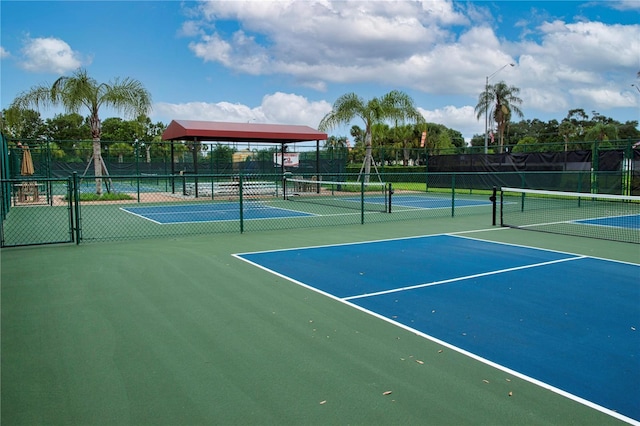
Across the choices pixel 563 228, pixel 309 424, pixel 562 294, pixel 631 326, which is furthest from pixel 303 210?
pixel 309 424

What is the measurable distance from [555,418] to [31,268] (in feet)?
26.6

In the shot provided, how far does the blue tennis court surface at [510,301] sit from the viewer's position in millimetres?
4305

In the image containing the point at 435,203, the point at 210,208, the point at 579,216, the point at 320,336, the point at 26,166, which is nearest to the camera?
the point at 320,336

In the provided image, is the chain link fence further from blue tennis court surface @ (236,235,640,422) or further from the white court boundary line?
the white court boundary line

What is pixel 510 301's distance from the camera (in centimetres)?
640

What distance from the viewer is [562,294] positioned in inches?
266

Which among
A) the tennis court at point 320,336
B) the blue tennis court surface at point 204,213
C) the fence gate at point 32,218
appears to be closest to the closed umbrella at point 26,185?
the fence gate at point 32,218

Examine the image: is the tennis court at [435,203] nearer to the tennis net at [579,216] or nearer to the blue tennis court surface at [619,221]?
the tennis net at [579,216]

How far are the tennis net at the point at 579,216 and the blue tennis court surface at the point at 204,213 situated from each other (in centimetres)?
719

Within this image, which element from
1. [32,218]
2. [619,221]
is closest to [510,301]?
[619,221]

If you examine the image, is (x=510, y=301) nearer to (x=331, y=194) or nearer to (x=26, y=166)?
(x=331, y=194)

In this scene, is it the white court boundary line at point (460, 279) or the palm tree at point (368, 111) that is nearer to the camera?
the white court boundary line at point (460, 279)

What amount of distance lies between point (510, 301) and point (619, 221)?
11.5 m

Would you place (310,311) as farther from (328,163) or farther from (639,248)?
(328,163)
